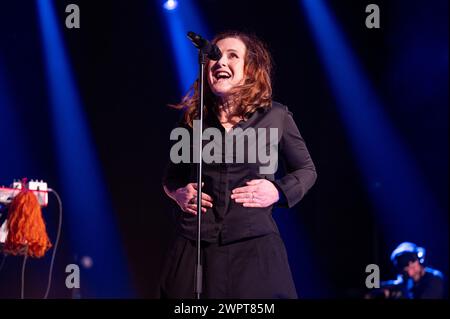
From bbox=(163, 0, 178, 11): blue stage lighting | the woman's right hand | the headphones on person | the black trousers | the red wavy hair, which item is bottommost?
the headphones on person

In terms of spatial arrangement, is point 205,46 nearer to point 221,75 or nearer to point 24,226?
point 221,75

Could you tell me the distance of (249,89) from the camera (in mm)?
2477

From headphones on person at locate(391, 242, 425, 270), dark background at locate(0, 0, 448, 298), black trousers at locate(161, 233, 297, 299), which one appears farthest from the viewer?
headphones on person at locate(391, 242, 425, 270)

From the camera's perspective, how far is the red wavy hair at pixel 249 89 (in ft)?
8.02

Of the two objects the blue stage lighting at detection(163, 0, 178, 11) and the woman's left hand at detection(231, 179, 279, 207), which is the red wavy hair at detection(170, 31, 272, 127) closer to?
the woman's left hand at detection(231, 179, 279, 207)

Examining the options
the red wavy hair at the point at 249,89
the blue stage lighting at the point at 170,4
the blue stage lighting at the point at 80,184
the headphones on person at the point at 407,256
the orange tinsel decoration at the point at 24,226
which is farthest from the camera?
the headphones on person at the point at 407,256

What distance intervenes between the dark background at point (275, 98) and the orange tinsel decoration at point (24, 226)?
1.97 feet

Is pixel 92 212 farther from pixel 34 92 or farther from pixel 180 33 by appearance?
pixel 180 33

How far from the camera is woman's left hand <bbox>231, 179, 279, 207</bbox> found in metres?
2.21

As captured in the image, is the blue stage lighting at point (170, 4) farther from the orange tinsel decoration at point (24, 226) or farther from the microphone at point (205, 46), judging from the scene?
the microphone at point (205, 46)

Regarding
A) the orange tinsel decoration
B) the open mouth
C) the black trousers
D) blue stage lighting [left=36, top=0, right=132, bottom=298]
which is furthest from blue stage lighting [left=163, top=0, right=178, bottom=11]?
the black trousers

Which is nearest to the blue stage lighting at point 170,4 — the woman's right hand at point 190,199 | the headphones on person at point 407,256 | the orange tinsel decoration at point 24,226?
the orange tinsel decoration at point 24,226

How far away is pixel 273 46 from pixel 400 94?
1743 millimetres

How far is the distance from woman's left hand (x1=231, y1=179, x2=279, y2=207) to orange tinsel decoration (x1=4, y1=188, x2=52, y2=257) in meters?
2.42
